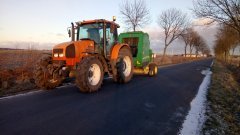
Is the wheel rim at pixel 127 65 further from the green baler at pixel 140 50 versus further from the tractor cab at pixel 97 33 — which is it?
the green baler at pixel 140 50

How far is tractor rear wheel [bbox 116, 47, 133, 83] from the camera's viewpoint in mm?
11627

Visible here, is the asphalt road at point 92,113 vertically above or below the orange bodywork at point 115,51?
below

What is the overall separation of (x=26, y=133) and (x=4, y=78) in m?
7.96

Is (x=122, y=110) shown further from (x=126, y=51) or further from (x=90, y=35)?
(x=126, y=51)

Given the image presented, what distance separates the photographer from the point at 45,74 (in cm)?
979

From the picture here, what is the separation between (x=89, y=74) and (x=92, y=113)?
315 centimetres

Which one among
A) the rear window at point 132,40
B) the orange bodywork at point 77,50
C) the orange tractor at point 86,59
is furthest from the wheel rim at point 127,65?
the rear window at point 132,40

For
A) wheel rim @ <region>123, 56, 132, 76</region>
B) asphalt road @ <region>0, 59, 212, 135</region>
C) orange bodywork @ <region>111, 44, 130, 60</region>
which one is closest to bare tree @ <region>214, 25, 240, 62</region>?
wheel rim @ <region>123, 56, 132, 76</region>

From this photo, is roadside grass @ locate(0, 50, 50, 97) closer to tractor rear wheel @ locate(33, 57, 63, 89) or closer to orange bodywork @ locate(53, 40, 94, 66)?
tractor rear wheel @ locate(33, 57, 63, 89)

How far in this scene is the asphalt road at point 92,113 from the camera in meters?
5.16

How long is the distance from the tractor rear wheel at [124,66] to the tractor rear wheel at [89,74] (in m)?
1.77

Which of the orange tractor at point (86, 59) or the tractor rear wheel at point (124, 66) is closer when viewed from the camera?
the orange tractor at point (86, 59)

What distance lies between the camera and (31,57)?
1583 cm

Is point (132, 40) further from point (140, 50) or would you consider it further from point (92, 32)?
point (92, 32)
